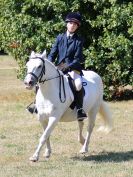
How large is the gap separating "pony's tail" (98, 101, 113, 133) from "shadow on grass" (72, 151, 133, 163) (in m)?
0.97

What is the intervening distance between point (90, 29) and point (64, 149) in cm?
827

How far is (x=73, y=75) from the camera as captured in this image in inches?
383

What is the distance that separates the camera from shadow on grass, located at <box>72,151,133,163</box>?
952cm

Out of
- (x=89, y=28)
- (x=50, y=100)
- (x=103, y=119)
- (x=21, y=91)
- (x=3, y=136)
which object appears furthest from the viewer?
(x=21, y=91)

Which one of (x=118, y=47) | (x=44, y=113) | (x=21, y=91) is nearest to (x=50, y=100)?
(x=44, y=113)

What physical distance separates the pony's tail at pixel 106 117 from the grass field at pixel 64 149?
33 cm

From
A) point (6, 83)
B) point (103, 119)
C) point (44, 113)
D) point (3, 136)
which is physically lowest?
point (6, 83)

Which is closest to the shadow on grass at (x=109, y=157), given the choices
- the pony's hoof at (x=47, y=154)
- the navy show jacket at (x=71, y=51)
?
the pony's hoof at (x=47, y=154)

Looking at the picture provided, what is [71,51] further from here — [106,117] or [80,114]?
[106,117]

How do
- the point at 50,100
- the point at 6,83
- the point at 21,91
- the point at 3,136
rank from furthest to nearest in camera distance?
the point at 6,83, the point at 21,91, the point at 3,136, the point at 50,100

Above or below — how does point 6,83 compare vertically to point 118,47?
below

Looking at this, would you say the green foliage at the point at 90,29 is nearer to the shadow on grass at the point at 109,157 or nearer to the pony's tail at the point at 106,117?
the pony's tail at the point at 106,117

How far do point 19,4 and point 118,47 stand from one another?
3.82m

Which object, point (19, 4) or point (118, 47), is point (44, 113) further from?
point (19, 4)
